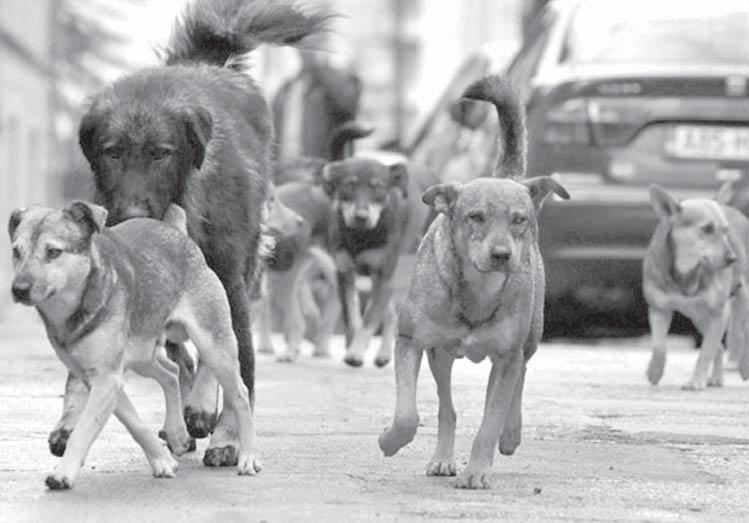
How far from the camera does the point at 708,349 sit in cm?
1165

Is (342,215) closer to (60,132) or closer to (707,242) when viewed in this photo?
(707,242)

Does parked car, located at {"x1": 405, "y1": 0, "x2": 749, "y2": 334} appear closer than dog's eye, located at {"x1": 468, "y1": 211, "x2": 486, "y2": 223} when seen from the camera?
No

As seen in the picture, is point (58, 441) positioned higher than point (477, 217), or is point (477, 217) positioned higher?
point (477, 217)

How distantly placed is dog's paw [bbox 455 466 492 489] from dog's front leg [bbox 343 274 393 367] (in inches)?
202

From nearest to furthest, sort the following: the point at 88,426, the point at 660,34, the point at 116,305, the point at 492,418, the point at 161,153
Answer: the point at 88,426
the point at 116,305
the point at 492,418
the point at 161,153
the point at 660,34

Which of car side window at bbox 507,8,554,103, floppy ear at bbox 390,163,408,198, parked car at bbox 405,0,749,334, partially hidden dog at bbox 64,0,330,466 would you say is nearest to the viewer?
partially hidden dog at bbox 64,0,330,466

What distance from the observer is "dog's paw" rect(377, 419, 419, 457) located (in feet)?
25.0

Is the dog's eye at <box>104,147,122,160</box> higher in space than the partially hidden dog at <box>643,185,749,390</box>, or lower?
higher

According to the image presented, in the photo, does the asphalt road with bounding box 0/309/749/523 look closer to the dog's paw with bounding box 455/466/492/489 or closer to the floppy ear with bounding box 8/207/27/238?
the dog's paw with bounding box 455/466/492/489

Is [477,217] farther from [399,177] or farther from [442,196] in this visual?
[399,177]

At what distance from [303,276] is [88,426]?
6805mm

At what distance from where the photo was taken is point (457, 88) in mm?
16812

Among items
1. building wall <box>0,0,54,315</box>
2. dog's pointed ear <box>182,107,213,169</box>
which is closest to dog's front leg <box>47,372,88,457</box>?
dog's pointed ear <box>182,107,213,169</box>

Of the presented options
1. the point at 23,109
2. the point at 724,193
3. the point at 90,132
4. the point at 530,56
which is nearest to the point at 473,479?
the point at 90,132
